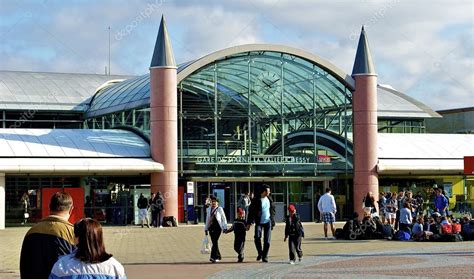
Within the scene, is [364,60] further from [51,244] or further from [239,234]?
[51,244]

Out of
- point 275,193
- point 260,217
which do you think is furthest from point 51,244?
point 275,193

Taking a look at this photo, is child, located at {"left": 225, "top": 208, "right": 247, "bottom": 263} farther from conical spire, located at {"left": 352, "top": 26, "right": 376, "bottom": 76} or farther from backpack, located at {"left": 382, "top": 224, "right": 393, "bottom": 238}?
conical spire, located at {"left": 352, "top": 26, "right": 376, "bottom": 76}

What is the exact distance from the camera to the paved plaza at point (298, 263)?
56.2 feet

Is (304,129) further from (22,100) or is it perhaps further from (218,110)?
(22,100)

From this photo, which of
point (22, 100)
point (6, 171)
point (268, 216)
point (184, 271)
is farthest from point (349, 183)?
point (184, 271)

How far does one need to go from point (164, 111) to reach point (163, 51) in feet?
8.67

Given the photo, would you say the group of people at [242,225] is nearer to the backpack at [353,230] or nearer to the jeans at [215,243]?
the jeans at [215,243]

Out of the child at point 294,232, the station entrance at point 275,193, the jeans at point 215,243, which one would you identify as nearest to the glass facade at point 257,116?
the station entrance at point 275,193

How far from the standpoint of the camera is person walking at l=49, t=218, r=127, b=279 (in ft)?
21.5

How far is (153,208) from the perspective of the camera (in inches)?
1479

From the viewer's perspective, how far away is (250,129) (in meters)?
44.3

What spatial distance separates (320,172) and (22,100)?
19474 millimetres

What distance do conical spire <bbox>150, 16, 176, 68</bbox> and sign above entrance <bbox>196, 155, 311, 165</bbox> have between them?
16.5 ft

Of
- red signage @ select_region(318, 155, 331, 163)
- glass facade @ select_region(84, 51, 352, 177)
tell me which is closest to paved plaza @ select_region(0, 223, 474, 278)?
glass facade @ select_region(84, 51, 352, 177)
